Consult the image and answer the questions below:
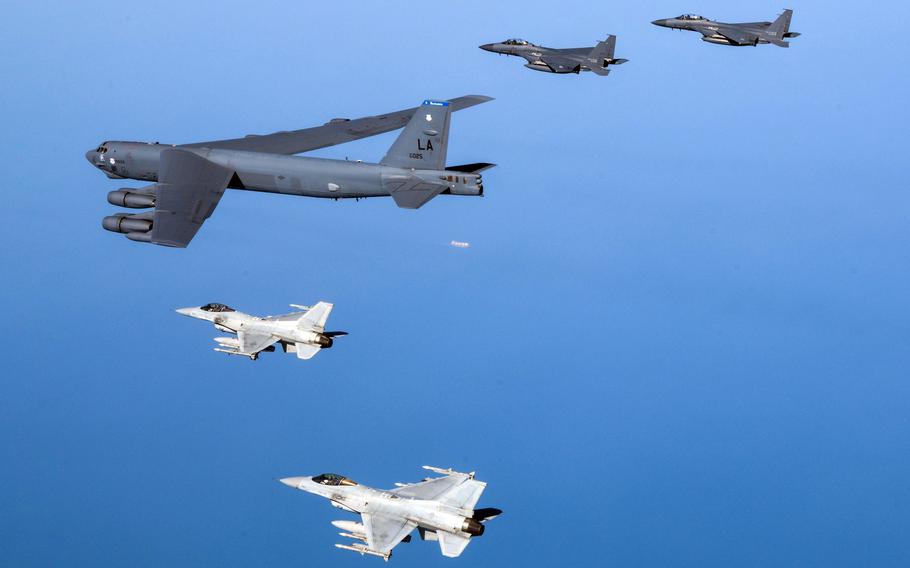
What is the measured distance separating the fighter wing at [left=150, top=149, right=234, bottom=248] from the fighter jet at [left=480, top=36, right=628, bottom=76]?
103ft

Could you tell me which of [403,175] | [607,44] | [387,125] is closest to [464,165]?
[403,175]

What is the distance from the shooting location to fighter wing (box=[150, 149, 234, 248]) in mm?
73312

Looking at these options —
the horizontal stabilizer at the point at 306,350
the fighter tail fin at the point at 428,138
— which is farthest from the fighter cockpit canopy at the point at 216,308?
the fighter tail fin at the point at 428,138

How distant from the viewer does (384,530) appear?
203ft

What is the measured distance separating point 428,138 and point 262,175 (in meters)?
10.7

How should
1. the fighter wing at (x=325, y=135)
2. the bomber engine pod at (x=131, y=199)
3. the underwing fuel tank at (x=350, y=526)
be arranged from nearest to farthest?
the underwing fuel tank at (x=350, y=526), the bomber engine pod at (x=131, y=199), the fighter wing at (x=325, y=135)

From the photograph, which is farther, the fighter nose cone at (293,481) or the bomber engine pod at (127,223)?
the bomber engine pod at (127,223)

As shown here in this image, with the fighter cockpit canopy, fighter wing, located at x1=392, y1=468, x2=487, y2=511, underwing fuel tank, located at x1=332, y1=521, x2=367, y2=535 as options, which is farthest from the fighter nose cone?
the fighter cockpit canopy

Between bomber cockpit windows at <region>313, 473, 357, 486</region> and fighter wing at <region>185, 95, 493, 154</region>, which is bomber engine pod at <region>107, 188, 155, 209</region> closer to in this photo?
fighter wing at <region>185, 95, 493, 154</region>

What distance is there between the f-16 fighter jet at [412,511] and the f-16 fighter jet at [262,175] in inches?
685

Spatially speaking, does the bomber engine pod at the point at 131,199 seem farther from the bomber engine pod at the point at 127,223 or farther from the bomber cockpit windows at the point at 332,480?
the bomber cockpit windows at the point at 332,480

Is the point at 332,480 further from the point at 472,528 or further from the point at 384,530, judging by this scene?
the point at 472,528

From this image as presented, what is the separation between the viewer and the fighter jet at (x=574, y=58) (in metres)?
100

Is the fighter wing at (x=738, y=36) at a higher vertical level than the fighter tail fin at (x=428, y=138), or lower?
higher
